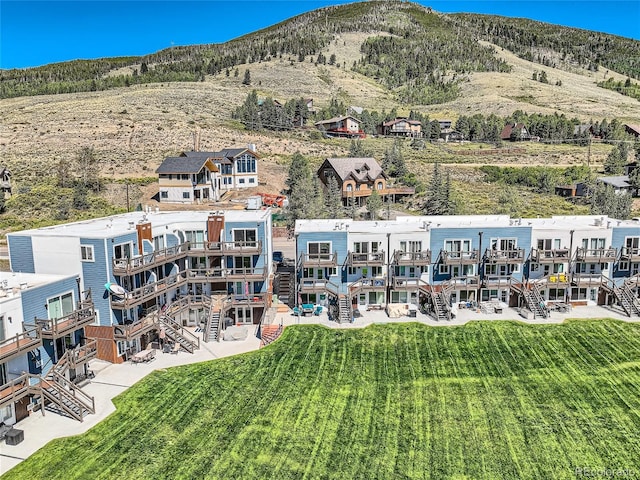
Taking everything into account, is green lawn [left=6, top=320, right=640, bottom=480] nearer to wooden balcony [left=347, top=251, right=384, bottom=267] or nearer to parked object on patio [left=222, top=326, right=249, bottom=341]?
parked object on patio [left=222, top=326, right=249, bottom=341]

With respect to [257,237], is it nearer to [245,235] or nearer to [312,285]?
[245,235]

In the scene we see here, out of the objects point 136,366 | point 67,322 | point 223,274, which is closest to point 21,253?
point 67,322

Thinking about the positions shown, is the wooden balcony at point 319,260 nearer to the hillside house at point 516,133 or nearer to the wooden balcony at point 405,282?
the wooden balcony at point 405,282

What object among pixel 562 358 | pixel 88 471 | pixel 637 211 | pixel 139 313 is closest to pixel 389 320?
pixel 562 358

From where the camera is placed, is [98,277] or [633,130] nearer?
[98,277]

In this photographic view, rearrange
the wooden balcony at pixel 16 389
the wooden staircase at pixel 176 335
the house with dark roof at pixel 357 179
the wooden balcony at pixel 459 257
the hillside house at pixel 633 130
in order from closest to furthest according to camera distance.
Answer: the wooden balcony at pixel 16 389 → the wooden staircase at pixel 176 335 → the wooden balcony at pixel 459 257 → the house with dark roof at pixel 357 179 → the hillside house at pixel 633 130

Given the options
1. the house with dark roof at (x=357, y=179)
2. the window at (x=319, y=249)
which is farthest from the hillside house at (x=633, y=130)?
the window at (x=319, y=249)
